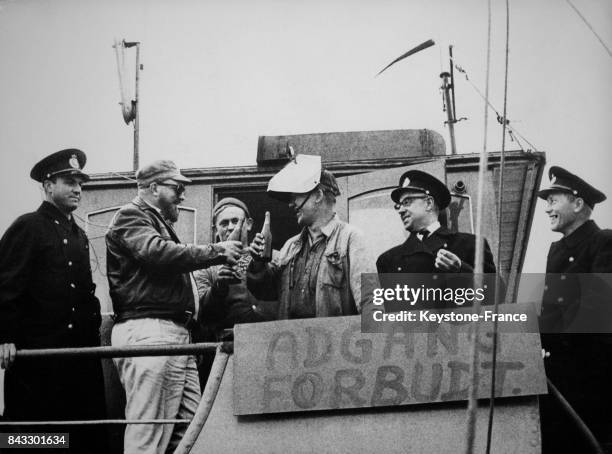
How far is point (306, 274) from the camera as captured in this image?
5988mm

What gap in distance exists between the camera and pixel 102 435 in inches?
232

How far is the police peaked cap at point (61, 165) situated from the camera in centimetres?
641

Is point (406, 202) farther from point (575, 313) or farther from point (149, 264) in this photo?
point (149, 264)

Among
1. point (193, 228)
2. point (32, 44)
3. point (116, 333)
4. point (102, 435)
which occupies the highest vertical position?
point (32, 44)

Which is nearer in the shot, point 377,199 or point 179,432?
point 179,432

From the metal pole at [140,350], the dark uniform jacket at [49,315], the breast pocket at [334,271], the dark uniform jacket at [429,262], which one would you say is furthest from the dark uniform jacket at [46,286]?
the dark uniform jacket at [429,262]

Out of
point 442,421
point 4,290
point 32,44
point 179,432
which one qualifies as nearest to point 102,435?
point 179,432

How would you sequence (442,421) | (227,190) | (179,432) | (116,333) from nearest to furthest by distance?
(442,421)
(179,432)
(116,333)
(227,190)

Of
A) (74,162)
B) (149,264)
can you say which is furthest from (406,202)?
(74,162)

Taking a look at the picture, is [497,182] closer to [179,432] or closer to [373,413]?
[373,413]

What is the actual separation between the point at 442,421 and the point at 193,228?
6.85ft

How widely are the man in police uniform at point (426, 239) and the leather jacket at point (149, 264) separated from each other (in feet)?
3.76

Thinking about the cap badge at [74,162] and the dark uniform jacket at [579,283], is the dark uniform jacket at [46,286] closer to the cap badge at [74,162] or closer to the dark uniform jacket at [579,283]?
the cap badge at [74,162]

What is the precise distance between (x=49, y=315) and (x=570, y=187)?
3.39m
